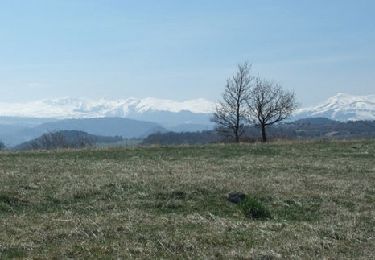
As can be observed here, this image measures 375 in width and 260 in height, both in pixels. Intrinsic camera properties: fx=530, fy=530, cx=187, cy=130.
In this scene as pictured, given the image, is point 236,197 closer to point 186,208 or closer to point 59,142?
point 186,208

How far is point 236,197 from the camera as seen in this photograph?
19.7 m

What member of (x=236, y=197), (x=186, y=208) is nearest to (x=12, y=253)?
(x=186, y=208)

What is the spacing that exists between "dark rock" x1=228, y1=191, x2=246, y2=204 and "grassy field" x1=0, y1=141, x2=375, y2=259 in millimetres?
262

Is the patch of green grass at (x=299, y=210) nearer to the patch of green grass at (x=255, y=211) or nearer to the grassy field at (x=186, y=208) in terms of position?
the grassy field at (x=186, y=208)

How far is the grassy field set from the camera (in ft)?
39.2

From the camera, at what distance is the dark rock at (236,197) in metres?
19.5

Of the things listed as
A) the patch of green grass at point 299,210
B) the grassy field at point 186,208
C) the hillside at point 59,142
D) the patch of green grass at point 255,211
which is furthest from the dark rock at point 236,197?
the hillside at point 59,142

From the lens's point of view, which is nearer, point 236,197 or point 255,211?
point 255,211

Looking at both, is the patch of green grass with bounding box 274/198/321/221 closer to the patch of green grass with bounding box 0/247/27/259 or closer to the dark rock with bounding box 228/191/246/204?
the dark rock with bounding box 228/191/246/204

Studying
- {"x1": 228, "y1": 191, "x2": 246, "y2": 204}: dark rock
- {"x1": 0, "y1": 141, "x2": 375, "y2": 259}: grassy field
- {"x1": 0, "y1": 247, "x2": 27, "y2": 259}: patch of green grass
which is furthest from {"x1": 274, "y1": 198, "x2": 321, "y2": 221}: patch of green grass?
{"x1": 0, "y1": 247, "x2": 27, "y2": 259}: patch of green grass

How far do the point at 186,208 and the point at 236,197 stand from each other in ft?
7.58

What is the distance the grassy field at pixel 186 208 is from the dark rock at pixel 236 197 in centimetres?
26

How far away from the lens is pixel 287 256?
449 inches

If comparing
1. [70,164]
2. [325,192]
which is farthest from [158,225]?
[70,164]
